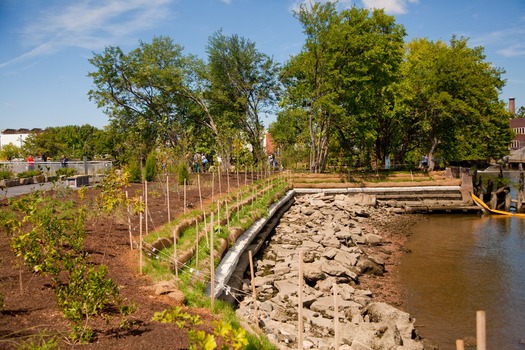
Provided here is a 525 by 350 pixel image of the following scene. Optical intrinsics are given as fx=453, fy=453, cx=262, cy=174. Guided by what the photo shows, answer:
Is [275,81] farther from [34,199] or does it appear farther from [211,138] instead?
[34,199]

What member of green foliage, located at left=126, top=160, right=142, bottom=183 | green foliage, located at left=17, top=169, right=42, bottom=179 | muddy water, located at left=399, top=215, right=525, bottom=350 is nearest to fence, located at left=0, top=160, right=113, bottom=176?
green foliage, located at left=17, top=169, right=42, bottom=179

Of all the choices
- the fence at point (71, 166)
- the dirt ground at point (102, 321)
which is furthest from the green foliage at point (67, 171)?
the dirt ground at point (102, 321)

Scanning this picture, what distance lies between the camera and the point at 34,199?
842 cm

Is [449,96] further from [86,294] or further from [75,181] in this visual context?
[86,294]

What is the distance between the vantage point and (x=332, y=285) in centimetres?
1198

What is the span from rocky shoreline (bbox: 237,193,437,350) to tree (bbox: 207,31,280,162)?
12632 mm

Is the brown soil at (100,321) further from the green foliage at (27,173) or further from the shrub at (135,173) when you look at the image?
the green foliage at (27,173)

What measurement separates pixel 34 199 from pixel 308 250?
989 centimetres

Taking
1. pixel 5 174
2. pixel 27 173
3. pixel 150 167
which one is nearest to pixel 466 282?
pixel 150 167

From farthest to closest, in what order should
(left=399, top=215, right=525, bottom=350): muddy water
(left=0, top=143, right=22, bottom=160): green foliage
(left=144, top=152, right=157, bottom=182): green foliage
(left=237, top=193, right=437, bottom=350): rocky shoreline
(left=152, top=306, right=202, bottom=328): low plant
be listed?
(left=0, top=143, right=22, bottom=160): green foliage
(left=144, top=152, right=157, bottom=182): green foliage
(left=399, top=215, right=525, bottom=350): muddy water
(left=237, top=193, right=437, bottom=350): rocky shoreline
(left=152, top=306, right=202, bottom=328): low plant

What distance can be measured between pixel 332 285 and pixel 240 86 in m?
25.0

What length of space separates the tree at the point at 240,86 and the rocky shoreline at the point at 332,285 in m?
12.6

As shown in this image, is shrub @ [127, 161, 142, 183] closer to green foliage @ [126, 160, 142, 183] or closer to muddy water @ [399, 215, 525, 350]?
green foliage @ [126, 160, 142, 183]

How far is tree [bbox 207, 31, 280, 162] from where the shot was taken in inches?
1339
